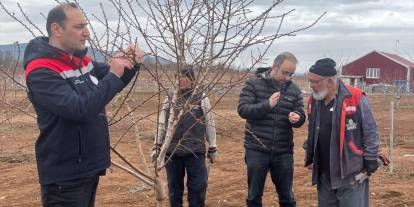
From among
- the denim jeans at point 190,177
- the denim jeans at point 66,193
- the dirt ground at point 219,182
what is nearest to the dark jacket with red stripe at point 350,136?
the dirt ground at point 219,182

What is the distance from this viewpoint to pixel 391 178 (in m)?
9.02

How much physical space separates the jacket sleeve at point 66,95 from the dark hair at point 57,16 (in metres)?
0.27

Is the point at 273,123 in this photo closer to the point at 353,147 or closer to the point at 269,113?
the point at 269,113

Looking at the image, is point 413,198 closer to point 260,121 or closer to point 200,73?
point 260,121

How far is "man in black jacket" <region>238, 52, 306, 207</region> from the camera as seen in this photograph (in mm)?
5090

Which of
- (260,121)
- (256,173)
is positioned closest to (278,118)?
(260,121)

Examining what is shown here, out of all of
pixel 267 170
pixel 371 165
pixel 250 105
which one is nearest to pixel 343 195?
pixel 371 165

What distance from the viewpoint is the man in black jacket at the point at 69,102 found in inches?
106

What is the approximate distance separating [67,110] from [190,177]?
2968 millimetres

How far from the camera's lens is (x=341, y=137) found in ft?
13.9

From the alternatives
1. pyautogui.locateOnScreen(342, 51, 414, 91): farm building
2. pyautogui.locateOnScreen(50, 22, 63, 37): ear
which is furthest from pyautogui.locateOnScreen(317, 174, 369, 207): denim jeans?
pyautogui.locateOnScreen(342, 51, 414, 91): farm building

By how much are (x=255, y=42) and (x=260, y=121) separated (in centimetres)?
215

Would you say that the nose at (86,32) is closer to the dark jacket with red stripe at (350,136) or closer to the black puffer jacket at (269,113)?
the dark jacket with red stripe at (350,136)

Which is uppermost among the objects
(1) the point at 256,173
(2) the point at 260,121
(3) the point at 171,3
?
(3) the point at 171,3
